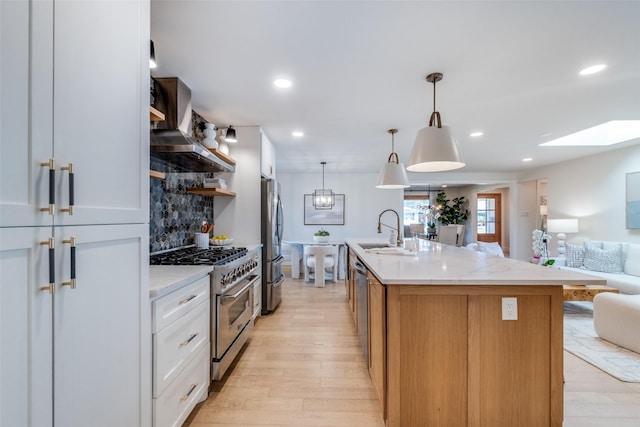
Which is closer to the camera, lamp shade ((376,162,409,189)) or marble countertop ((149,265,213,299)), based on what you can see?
marble countertop ((149,265,213,299))

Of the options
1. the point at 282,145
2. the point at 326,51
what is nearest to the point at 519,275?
the point at 326,51

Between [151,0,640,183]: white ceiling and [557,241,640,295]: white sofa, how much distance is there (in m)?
1.93

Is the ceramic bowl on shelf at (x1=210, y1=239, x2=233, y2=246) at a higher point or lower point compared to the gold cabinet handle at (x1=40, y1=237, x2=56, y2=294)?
lower

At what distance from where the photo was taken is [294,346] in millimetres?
2764

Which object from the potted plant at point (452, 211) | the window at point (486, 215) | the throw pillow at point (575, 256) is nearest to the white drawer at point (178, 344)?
the throw pillow at point (575, 256)

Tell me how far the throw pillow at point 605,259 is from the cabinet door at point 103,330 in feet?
18.2

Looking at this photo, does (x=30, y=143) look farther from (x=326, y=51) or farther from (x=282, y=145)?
(x=282, y=145)

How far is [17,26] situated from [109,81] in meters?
0.32

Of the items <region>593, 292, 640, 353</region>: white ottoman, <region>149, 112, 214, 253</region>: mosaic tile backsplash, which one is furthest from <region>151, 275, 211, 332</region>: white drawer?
<region>593, 292, 640, 353</region>: white ottoman

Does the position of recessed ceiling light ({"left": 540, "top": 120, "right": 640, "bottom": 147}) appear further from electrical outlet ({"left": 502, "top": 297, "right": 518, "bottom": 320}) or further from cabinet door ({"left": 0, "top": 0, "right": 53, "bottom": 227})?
cabinet door ({"left": 0, "top": 0, "right": 53, "bottom": 227})

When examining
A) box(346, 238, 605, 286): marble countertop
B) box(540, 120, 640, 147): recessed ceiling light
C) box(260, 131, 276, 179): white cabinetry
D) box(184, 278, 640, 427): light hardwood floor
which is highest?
box(540, 120, 640, 147): recessed ceiling light

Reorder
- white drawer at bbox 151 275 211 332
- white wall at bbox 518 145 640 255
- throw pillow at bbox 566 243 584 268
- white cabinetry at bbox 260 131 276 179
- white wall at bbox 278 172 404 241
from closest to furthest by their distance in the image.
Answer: white drawer at bbox 151 275 211 332 → white cabinetry at bbox 260 131 276 179 → throw pillow at bbox 566 243 584 268 → white wall at bbox 518 145 640 255 → white wall at bbox 278 172 404 241

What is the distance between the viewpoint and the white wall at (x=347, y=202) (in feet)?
24.7

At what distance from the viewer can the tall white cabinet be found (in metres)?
0.73
